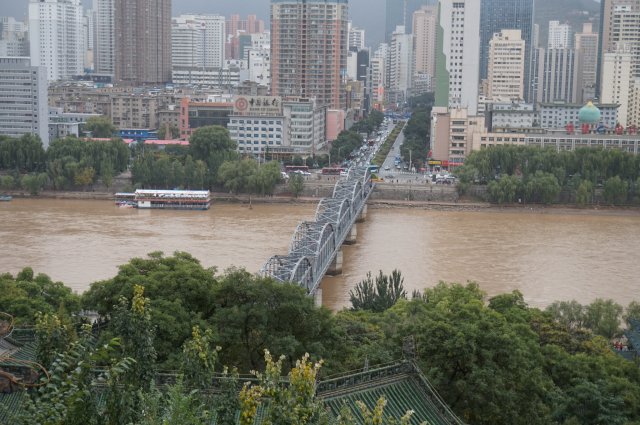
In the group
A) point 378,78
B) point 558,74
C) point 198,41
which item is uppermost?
point 198,41

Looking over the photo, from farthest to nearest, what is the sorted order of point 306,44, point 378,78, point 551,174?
point 378,78 < point 306,44 < point 551,174

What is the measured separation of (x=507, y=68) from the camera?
33.3m

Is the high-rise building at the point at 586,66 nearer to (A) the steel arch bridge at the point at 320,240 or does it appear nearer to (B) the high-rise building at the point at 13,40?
(A) the steel arch bridge at the point at 320,240

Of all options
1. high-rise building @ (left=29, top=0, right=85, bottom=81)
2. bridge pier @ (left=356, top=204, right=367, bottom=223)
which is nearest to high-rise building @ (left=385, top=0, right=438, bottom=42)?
high-rise building @ (left=29, top=0, right=85, bottom=81)

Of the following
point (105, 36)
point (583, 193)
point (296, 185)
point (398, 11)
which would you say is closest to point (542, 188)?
point (583, 193)

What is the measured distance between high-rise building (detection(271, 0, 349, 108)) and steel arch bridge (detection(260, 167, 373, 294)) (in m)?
10.0

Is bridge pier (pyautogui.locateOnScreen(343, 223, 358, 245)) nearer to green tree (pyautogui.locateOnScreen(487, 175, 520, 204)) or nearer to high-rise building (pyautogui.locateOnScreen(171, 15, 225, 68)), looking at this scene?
green tree (pyautogui.locateOnScreen(487, 175, 520, 204))

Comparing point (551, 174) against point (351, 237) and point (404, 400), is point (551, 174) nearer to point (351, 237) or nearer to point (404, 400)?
point (351, 237)

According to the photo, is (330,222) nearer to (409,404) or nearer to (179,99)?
(409,404)

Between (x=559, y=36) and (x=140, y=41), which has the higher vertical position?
(x=559, y=36)

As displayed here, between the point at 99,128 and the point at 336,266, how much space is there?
15.0 meters

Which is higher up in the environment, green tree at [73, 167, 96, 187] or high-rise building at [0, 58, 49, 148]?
high-rise building at [0, 58, 49, 148]

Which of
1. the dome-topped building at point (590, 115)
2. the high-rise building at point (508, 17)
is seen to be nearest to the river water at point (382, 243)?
the dome-topped building at point (590, 115)

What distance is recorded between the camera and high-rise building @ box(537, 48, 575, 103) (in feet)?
127
